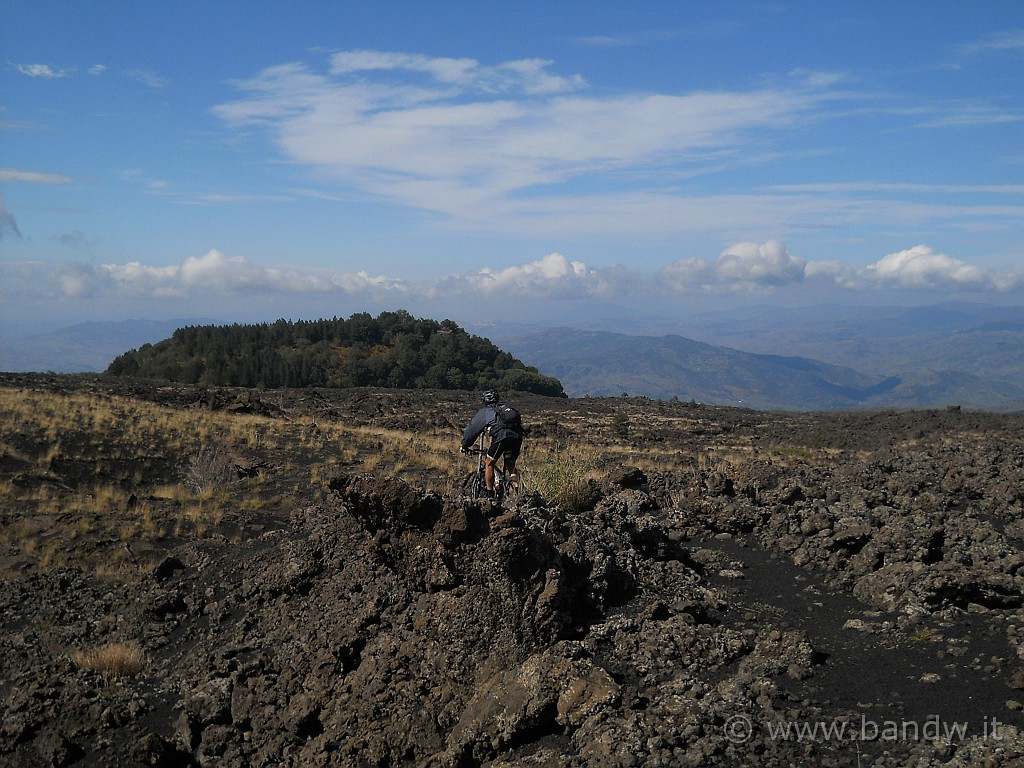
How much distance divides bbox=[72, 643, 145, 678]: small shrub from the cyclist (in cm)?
429

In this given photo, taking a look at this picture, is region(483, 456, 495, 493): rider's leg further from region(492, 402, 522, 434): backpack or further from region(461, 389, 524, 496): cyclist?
region(492, 402, 522, 434): backpack

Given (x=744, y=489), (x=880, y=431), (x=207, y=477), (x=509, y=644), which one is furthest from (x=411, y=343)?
(x=509, y=644)

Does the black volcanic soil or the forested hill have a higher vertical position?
the forested hill

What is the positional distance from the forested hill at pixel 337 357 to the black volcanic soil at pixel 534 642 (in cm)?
4534

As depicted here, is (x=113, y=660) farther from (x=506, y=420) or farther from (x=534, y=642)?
(x=506, y=420)

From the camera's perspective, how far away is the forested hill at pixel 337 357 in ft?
176

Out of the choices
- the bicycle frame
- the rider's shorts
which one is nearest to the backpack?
the rider's shorts

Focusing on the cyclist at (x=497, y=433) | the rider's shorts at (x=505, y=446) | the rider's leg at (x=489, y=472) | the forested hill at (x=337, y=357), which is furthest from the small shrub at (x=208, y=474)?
the forested hill at (x=337, y=357)

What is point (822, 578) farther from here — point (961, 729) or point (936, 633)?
point (961, 729)

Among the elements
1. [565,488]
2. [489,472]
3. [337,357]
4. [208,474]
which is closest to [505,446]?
[489,472]

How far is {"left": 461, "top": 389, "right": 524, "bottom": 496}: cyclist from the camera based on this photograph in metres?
9.29

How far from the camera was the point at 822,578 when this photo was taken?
7.66 m

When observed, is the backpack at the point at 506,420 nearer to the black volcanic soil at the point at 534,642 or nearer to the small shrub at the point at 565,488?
the small shrub at the point at 565,488

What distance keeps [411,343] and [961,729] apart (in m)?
63.1
